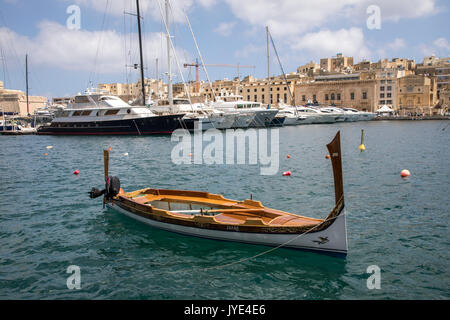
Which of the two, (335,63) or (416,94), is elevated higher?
(335,63)

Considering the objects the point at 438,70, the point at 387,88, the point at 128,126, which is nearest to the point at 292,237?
the point at 128,126

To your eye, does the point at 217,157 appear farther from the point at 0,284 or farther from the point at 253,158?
the point at 0,284

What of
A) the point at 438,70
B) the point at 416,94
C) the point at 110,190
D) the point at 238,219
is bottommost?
the point at 238,219

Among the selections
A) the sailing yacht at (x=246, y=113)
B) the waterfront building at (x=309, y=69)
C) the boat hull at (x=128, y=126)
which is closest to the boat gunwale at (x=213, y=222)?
the boat hull at (x=128, y=126)

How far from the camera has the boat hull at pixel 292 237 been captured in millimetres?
8578

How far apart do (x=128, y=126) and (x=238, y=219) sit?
41684 millimetres

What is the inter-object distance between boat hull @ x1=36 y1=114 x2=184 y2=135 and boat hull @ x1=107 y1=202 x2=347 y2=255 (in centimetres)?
3763

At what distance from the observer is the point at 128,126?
49.5 metres

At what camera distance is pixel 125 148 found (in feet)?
118

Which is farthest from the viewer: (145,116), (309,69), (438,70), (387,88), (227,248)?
(309,69)

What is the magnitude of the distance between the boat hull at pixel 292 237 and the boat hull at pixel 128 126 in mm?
37632

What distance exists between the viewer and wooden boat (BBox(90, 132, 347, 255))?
8555 mm

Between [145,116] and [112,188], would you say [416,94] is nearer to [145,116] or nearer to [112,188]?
[145,116]
